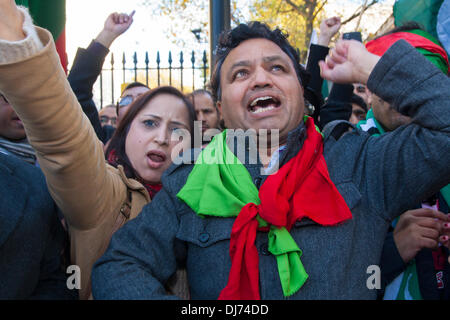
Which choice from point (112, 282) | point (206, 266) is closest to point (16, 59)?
point (112, 282)

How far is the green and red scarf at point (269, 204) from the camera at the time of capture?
148 centimetres

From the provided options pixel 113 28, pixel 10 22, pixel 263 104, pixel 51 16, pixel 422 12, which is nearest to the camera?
pixel 10 22

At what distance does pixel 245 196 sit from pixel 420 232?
35.7 inches

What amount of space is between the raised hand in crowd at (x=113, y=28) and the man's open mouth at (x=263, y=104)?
4.34ft

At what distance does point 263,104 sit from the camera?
1984 mm

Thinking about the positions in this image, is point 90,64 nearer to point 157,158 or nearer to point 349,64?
point 157,158

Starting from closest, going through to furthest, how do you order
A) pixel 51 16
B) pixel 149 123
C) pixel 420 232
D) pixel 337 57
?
pixel 337 57
pixel 420 232
pixel 149 123
pixel 51 16

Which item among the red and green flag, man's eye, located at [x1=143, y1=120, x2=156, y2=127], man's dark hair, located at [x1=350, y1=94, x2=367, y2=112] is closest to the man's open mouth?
man's eye, located at [x1=143, y1=120, x2=156, y2=127]

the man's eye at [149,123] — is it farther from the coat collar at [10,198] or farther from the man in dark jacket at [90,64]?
the coat collar at [10,198]

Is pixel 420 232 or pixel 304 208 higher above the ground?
pixel 304 208

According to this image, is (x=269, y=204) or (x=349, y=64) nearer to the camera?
(x=269, y=204)

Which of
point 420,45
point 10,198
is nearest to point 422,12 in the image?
point 420,45

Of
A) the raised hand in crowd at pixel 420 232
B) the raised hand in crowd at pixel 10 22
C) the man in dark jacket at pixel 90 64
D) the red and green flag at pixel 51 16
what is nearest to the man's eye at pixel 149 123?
the man in dark jacket at pixel 90 64
